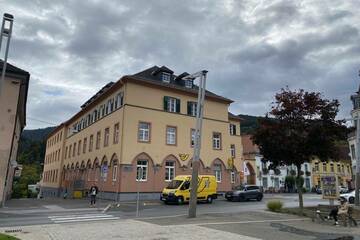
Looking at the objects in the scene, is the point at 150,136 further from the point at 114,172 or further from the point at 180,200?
the point at 180,200

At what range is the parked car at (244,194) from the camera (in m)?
33.8

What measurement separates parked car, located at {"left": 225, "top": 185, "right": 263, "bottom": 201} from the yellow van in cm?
332

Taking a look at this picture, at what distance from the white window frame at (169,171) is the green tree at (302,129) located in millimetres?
16218

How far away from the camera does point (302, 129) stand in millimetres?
20094

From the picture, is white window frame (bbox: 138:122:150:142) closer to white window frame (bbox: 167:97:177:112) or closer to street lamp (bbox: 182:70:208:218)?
white window frame (bbox: 167:97:177:112)

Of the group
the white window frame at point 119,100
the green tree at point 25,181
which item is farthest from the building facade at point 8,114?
the green tree at point 25,181

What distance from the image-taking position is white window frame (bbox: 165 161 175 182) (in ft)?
117

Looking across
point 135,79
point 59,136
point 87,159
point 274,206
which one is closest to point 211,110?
point 135,79

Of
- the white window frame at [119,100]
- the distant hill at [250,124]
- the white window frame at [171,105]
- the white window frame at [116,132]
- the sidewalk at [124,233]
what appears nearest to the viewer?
the sidewalk at [124,233]

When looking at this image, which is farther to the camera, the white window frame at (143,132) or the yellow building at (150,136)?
the white window frame at (143,132)

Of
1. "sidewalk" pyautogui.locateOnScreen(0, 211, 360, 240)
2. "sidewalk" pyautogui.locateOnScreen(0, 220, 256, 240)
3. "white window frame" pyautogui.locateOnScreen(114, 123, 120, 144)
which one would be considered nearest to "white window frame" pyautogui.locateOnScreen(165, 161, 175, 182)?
"white window frame" pyautogui.locateOnScreen(114, 123, 120, 144)

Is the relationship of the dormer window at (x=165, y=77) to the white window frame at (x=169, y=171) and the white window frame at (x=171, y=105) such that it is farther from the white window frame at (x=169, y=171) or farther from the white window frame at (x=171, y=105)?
the white window frame at (x=169, y=171)

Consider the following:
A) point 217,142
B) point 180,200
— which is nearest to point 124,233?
point 180,200

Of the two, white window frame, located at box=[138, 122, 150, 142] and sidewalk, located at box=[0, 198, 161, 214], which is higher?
white window frame, located at box=[138, 122, 150, 142]
